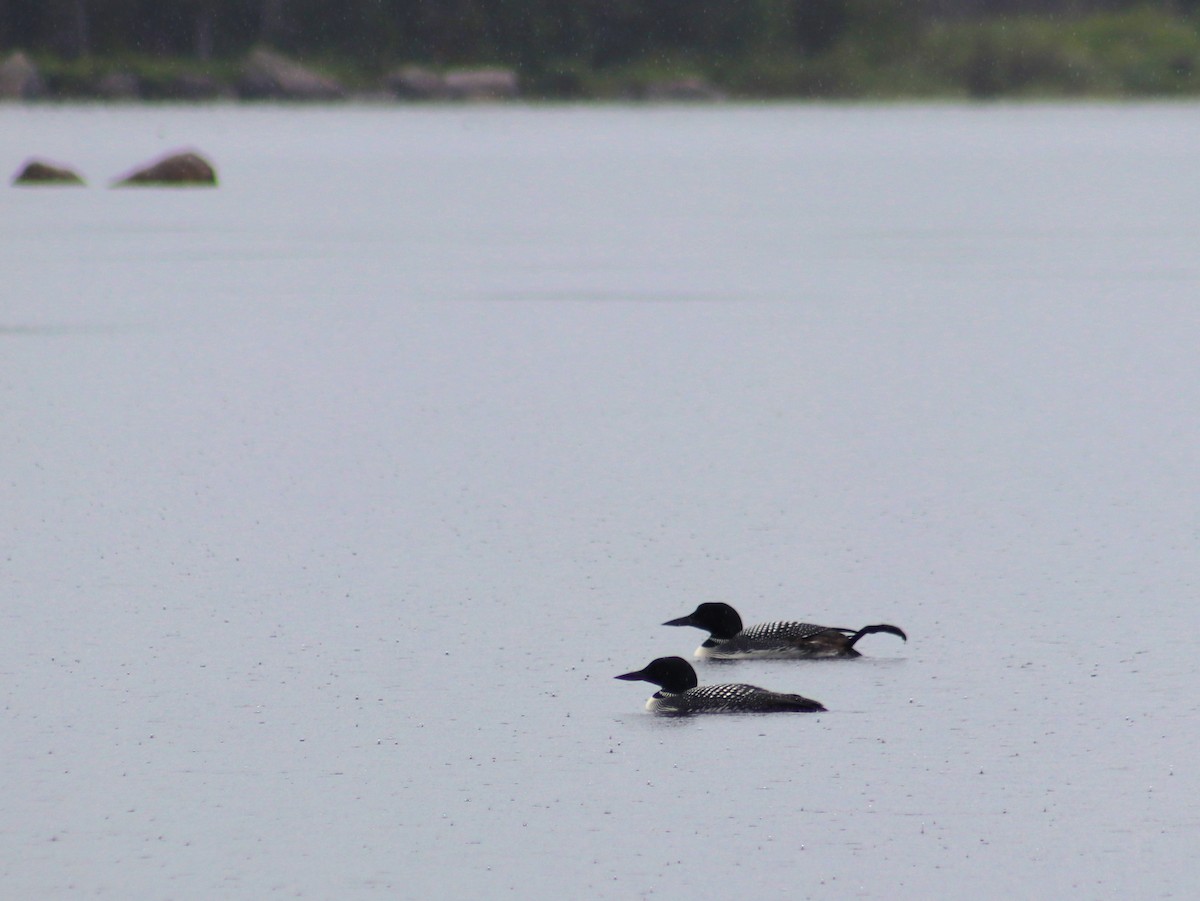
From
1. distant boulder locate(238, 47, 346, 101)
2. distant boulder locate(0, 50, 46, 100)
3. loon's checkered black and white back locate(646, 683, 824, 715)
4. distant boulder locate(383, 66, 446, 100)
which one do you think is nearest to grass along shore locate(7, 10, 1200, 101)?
distant boulder locate(383, 66, 446, 100)

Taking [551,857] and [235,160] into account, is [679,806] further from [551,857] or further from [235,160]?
[235,160]

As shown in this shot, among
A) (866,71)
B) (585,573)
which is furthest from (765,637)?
(866,71)

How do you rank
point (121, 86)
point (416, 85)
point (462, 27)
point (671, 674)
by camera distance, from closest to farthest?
1. point (671, 674)
2. point (121, 86)
3. point (416, 85)
4. point (462, 27)

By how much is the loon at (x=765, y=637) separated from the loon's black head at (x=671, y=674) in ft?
2.14

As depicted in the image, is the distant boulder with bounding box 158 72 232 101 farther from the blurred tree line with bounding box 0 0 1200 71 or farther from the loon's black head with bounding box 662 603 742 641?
the loon's black head with bounding box 662 603 742 641

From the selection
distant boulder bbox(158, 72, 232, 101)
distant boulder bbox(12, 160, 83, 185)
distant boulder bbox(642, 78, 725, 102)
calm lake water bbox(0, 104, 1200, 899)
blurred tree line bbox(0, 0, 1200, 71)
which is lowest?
distant boulder bbox(158, 72, 232, 101)

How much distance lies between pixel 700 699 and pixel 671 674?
13 cm

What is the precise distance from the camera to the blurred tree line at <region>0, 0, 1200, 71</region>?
94188mm

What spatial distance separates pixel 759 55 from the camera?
9412cm

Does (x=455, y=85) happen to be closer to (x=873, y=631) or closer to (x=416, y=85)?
(x=416, y=85)

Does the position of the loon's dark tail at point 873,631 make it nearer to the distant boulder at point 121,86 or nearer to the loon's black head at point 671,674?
the loon's black head at point 671,674

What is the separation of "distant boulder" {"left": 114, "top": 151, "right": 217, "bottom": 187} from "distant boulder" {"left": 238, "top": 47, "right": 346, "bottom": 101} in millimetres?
49241

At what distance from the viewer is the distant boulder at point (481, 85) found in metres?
92.7

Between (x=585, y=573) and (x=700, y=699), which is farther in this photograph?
(x=585, y=573)
